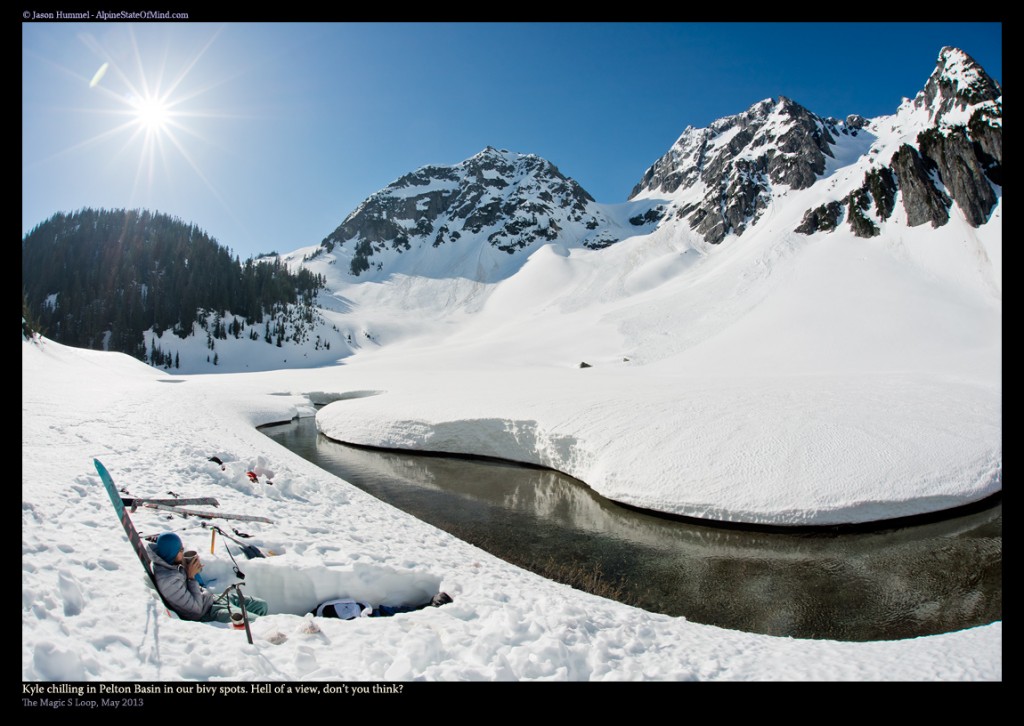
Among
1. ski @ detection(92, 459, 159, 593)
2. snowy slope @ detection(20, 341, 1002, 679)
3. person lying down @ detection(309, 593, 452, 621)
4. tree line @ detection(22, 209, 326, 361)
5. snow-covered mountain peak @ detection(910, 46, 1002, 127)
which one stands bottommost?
person lying down @ detection(309, 593, 452, 621)

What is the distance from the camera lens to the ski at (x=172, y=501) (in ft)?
30.6

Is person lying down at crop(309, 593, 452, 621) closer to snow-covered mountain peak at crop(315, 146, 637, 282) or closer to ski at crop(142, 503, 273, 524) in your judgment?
ski at crop(142, 503, 273, 524)

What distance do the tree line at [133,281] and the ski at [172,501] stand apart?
321 feet

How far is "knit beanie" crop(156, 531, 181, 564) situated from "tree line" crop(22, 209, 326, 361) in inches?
4019

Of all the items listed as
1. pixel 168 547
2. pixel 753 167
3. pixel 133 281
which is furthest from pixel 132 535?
pixel 753 167

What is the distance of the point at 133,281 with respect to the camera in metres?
106

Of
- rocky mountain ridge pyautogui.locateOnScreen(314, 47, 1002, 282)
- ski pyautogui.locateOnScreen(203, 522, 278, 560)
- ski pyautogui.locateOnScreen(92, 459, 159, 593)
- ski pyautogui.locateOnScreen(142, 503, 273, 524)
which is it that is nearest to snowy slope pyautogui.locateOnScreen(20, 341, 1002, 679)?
ski pyautogui.locateOnScreen(92, 459, 159, 593)

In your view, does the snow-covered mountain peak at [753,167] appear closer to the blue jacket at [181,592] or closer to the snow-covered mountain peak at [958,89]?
the snow-covered mountain peak at [958,89]

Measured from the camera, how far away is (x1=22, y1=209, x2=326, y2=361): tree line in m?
96.9

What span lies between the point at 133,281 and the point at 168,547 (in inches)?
4984

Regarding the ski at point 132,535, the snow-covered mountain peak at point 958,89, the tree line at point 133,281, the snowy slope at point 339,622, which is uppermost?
the snow-covered mountain peak at point 958,89

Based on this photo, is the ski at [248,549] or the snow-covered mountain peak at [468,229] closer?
the ski at [248,549]

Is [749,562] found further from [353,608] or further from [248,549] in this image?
[248,549]

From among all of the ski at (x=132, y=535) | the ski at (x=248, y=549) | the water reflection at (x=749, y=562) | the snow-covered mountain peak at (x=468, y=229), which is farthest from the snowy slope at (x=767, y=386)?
the snow-covered mountain peak at (x=468, y=229)
